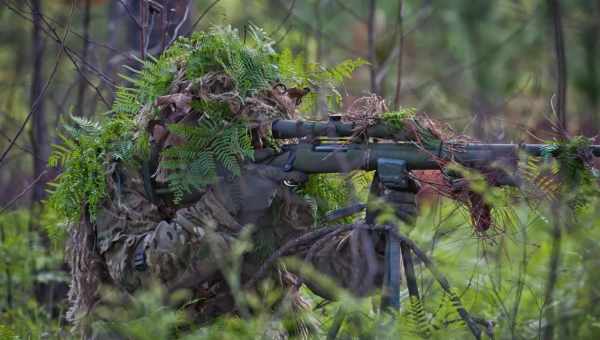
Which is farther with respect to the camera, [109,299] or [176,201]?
[109,299]

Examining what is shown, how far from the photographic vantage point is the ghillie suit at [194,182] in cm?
339

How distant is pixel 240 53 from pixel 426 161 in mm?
979

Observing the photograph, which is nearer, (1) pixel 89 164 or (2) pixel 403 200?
(2) pixel 403 200

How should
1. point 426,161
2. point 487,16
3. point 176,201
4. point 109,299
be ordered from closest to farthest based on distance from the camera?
point 426,161 → point 176,201 → point 109,299 → point 487,16

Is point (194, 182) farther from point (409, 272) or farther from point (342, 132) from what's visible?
point (409, 272)

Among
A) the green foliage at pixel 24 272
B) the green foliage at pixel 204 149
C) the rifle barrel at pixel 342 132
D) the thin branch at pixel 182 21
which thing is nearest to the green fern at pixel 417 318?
the rifle barrel at pixel 342 132

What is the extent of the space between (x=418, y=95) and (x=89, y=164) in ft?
17.0

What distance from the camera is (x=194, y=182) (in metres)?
3.39

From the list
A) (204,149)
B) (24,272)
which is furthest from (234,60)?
(24,272)

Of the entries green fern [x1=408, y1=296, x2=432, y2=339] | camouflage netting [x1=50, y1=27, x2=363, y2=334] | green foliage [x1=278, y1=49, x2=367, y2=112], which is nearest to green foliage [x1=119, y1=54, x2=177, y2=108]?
camouflage netting [x1=50, y1=27, x2=363, y2=334]

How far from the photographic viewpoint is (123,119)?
150 inches

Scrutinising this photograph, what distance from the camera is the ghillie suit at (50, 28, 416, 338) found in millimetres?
3395

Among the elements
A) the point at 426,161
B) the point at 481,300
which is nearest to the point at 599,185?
the point at 426,161

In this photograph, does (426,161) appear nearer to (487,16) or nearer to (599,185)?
(599,185)
